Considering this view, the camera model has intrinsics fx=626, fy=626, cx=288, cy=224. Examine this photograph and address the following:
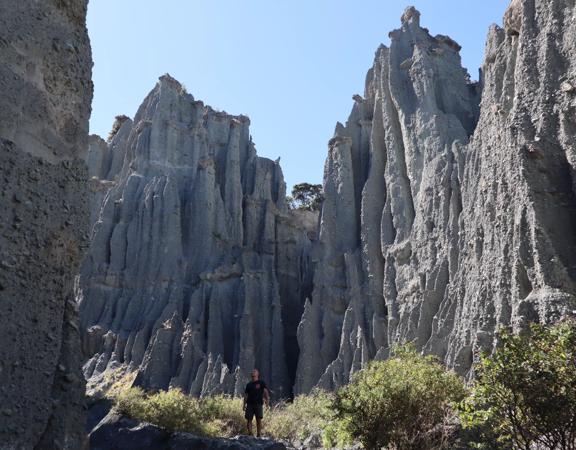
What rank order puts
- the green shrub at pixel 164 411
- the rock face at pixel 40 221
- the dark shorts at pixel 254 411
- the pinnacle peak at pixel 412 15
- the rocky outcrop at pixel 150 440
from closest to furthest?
1. the rock face at pixel 40 221
2. the rocky outcrop at pixel 150 440
3. the green shrub at pixel 164 411
4. the dark shorts at pixel 254 411
5. the pinnacle peak at pixel 412 15

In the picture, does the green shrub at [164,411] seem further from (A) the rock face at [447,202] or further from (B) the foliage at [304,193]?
(B) the foliage at [304,193]

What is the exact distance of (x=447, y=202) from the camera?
2659 centimetres

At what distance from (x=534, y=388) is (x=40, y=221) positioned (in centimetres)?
603

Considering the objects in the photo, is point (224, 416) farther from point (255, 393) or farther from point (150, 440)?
point (150, 440)

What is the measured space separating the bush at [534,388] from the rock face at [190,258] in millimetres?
23283

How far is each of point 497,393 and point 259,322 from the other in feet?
95.9

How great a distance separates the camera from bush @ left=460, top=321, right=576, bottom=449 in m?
7.55

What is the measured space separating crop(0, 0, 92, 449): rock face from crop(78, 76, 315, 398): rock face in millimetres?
25295

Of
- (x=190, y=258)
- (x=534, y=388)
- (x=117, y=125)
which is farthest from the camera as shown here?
(x=117, y=125)

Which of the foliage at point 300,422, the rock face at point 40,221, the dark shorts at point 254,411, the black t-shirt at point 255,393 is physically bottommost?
the foliage at point 300,422

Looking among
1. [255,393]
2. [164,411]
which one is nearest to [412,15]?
[255,393]

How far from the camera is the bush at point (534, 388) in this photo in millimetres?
7547

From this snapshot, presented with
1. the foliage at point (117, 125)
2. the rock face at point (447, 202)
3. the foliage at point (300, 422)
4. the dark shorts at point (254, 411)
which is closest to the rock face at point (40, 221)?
the dark shorts at point (254, 411)

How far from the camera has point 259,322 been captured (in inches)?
1448
